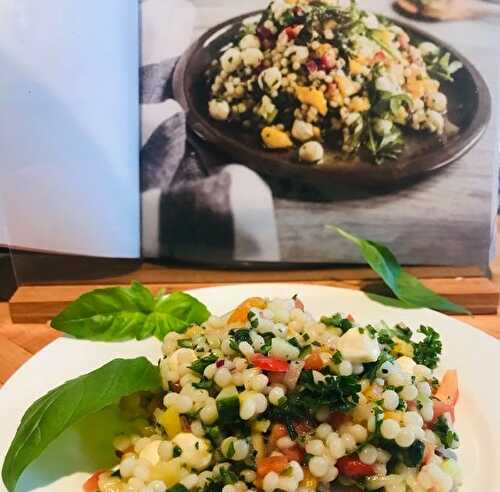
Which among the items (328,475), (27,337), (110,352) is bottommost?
(27,337)

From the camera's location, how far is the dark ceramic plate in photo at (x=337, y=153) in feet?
4.27

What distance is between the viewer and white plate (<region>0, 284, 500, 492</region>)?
781mm

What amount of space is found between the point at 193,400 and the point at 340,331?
228 mm

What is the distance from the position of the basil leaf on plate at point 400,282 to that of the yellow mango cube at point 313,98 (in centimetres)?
23

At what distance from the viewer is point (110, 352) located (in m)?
1.00

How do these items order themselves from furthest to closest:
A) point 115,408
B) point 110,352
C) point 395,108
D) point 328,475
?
1. point 395,108
2. point 110,352
3. point 115,408
4. point 328,475

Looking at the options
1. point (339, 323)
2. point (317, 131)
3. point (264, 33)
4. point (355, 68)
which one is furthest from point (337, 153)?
point (339, 323)

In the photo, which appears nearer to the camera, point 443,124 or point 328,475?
point 328,475

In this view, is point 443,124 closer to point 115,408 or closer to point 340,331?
point 340,331

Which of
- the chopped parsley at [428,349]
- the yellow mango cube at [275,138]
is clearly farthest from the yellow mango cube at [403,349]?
the yellow mango cube at [275,138]

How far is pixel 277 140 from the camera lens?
4.23ft

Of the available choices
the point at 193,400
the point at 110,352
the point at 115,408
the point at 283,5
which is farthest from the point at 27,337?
the point at 283,5

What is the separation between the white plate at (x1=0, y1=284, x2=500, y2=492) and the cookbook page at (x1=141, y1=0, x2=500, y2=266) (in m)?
0.21

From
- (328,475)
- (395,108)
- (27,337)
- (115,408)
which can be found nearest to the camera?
(328,475)
